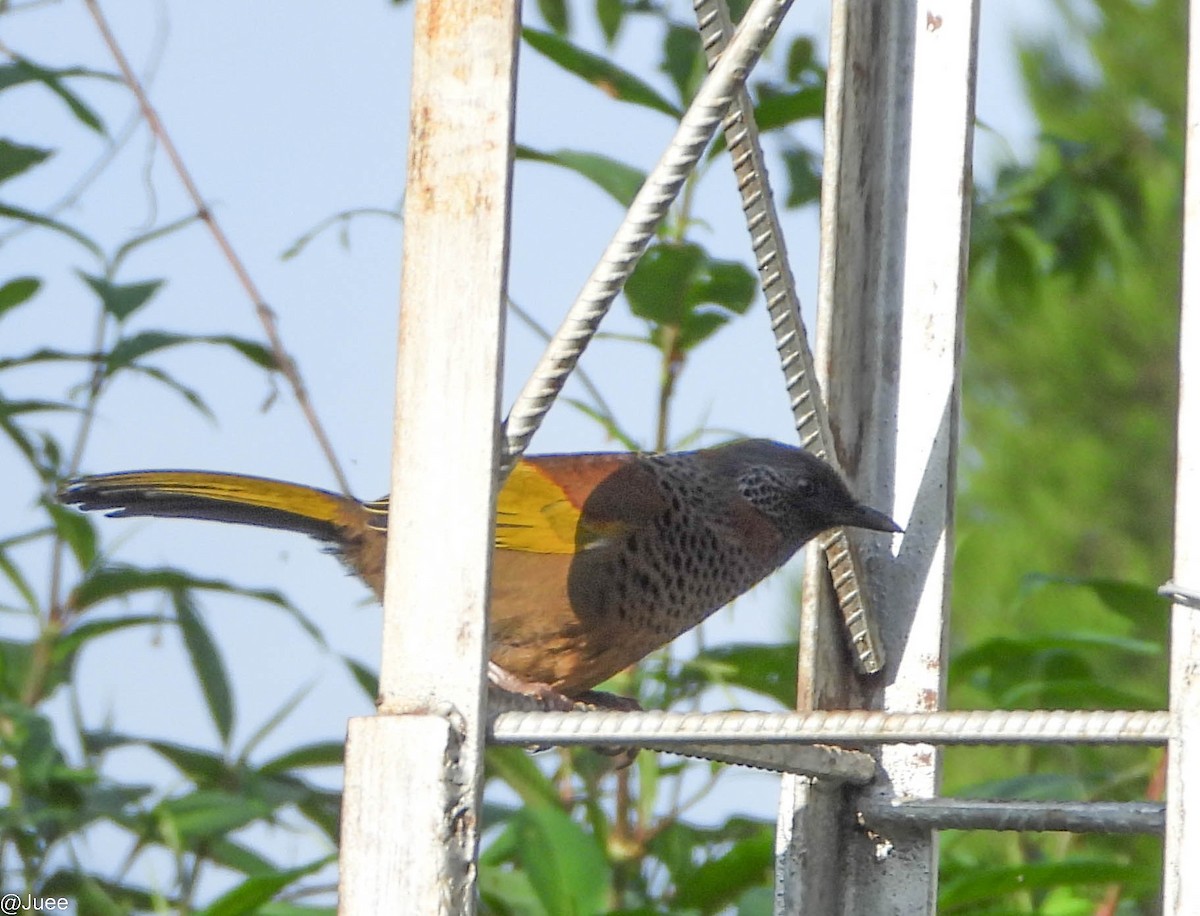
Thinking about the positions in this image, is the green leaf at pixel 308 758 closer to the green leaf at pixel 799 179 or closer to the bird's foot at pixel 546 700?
the bird's foot at pixel 546 700

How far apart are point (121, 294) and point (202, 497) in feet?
2.89

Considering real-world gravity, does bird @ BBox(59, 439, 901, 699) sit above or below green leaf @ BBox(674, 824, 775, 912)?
above

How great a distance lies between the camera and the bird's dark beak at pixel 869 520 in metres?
2.52

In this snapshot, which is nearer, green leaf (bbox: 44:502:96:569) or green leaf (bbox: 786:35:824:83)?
green leaf (bbox: 44:502:96:569)

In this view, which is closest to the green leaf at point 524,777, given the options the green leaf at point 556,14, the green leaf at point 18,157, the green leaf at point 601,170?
the green leaf at point 601,170

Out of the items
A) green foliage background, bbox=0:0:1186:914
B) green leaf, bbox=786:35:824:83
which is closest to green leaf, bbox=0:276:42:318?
green foliage background, bbox=0:0:1186:914

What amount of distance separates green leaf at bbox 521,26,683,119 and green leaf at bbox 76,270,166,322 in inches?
37.9

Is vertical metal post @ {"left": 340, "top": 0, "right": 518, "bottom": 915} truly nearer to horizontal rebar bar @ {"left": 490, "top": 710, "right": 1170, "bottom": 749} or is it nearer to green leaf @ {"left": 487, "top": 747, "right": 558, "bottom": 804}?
horizontal rebar bar @ {"left": 490, "top": 710, "right": 1170, "bottom": 749}

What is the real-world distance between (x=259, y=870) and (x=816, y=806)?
4.68 ft

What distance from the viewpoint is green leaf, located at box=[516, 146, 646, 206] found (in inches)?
131

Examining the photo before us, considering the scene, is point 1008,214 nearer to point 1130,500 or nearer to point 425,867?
point 425,867

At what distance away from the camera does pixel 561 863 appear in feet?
9.99

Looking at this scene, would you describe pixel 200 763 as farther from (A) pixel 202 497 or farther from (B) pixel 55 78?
(B) pixel 55 78

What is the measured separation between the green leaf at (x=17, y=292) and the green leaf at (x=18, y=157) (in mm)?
250
